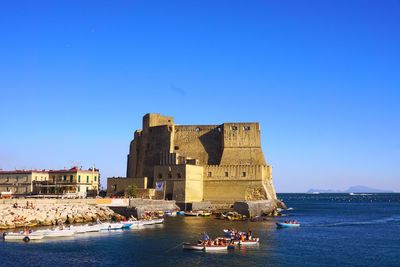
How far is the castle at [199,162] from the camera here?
69.1 metres

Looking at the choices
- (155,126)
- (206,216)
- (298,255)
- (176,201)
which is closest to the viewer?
(298,255)

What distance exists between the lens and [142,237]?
41.8 m

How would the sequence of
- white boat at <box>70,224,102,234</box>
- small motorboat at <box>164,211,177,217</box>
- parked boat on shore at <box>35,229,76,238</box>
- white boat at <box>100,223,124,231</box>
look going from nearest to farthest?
parked boat on shore at <box>35,229,76,238</box> < white boat at <box>70,224,102,234</box> < white boat at <box>100,223,124,231</box> < small motorboat at <box>164,211,177,217</box>

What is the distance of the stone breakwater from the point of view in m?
45.2

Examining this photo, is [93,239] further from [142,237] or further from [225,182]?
[225,182]

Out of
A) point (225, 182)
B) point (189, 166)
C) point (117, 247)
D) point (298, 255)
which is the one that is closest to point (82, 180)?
point (189, 166)

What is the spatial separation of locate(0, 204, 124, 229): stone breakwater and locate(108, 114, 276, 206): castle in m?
14.2

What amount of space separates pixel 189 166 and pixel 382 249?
33917 millimetres

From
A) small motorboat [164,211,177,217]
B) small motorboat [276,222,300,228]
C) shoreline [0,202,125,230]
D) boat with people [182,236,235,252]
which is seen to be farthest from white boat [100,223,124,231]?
small motorboat [276,222,300,228]

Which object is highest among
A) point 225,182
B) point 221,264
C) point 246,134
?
point 246,134

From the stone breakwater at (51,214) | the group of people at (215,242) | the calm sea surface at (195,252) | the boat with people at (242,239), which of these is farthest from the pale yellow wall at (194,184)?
the group of people at (215,242)

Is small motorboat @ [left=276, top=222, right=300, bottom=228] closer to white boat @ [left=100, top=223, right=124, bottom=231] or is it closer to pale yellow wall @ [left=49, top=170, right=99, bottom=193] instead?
white boat @ [left=100, top=223, right=124, bottom=231]

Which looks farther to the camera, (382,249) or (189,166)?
(189,166)

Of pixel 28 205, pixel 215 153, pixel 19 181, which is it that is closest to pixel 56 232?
pixel 28 205
